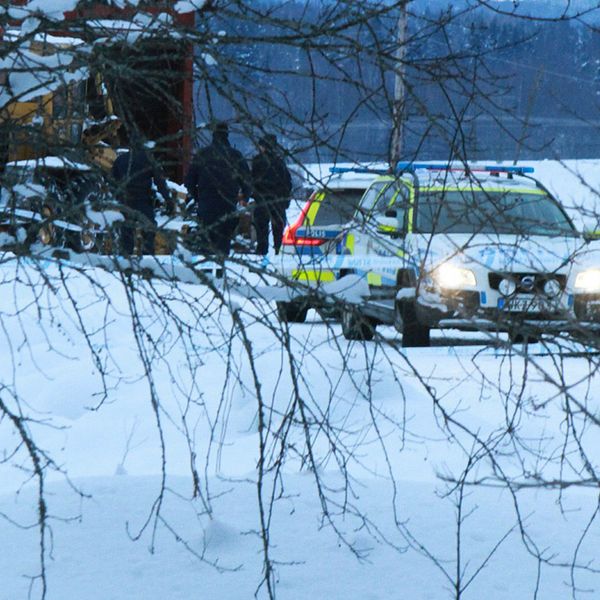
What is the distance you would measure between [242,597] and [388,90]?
2102 mm

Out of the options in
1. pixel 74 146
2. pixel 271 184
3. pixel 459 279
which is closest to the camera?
pixel 74 146

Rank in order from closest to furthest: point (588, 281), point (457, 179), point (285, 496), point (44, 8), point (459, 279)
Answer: point (44, 8), point (457, 179), point (285, 496), point (459, 279), point (588, 281)

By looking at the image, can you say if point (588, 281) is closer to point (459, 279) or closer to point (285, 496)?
point (459, 279)

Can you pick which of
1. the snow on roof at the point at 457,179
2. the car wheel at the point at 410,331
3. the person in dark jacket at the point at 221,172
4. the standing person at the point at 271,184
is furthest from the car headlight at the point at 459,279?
the standing person at the point at 271,184

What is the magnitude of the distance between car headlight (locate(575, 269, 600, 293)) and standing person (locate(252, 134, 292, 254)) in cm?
619

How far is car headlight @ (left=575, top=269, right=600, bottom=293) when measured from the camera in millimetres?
10539

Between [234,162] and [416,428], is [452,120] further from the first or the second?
[416,428]

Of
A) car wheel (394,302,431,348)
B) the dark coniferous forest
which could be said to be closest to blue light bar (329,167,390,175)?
the dark coniferous forest

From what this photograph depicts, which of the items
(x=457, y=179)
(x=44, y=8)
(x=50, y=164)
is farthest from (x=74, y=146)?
(x=457, y=179)

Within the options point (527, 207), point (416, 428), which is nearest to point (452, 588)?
point (416, 428)

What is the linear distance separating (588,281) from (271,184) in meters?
6.55

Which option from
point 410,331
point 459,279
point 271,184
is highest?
point 271,184

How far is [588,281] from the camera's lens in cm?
1057

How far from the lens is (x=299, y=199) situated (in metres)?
4.23
